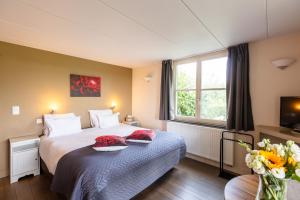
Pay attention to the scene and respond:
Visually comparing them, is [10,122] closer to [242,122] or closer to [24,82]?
[24,82]

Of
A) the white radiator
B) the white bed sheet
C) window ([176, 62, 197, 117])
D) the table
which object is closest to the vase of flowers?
the table

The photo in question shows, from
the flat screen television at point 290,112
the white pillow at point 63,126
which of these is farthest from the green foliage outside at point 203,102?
the white pillow at point 63,126

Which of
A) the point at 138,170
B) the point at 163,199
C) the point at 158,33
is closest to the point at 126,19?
the point at 158,33

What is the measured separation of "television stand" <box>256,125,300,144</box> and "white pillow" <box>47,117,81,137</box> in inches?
131

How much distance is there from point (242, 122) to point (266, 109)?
41 centimetres

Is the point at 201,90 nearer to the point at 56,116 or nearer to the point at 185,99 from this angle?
the point at 185,99

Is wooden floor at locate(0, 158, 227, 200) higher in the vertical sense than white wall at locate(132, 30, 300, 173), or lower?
lower

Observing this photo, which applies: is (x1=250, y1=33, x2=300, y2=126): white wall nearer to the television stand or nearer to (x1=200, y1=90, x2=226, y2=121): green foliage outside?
the television stand

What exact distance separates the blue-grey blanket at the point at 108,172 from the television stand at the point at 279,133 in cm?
155

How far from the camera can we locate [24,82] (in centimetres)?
276

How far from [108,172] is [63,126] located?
1753 mm

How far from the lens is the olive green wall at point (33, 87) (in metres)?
2.56

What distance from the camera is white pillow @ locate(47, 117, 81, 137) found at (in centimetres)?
273

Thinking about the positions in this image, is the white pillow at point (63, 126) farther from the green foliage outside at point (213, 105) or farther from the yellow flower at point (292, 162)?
the yellow flower at point (292, 162)
